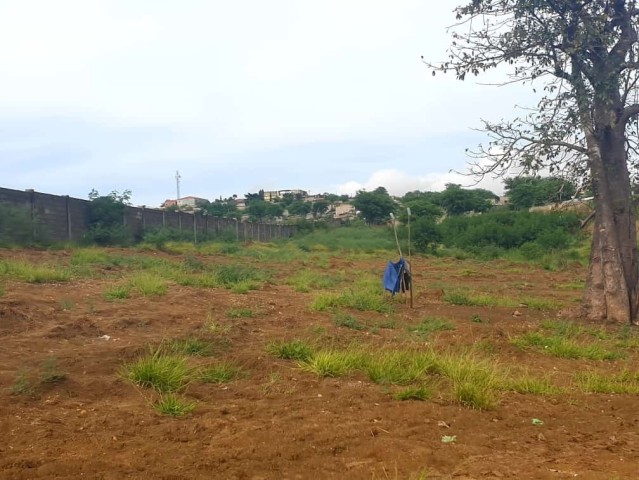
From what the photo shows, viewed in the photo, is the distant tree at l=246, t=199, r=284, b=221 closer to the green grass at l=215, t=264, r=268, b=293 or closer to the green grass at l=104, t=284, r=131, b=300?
the green grass at l=215, t=264, r=268, b=293

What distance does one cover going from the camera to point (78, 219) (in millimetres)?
22734

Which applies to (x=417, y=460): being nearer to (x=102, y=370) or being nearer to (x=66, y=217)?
(x=102, y=370)

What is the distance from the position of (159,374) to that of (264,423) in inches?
46.1

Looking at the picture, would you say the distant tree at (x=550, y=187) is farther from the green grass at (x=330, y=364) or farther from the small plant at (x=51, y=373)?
the small plant at (x=51, y=373)

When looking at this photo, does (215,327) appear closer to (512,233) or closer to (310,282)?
(310,282)

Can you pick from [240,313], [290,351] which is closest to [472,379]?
[290,351]

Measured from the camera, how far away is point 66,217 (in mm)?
21844

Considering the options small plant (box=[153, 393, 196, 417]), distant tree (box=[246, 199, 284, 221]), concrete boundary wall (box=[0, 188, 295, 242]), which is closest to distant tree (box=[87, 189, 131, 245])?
concrete boundary wall (box=[0, 188, 295, 242])

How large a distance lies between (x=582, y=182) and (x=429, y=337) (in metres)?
4.02

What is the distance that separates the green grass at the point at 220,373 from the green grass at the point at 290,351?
57 cm

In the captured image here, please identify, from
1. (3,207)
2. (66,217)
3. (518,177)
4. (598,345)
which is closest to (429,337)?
(598,345)

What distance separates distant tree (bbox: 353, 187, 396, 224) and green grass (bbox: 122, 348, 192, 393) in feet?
172

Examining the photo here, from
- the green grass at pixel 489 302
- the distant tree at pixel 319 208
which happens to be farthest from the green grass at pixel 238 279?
the distant tree at pixel 319 208

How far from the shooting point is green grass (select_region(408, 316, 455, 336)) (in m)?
8.33
